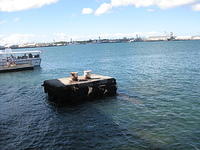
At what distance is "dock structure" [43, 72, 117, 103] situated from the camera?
25.5 metres

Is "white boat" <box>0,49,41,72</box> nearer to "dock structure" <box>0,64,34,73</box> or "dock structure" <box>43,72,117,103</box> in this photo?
"dock structure" <box>0,64,34,73</box>

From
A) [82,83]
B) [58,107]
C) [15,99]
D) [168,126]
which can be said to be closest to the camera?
[168,126]

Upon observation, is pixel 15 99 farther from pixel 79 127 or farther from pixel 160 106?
pixel 160 106

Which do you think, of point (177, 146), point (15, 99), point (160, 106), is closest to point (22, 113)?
point (15, 99)

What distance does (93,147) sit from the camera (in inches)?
592

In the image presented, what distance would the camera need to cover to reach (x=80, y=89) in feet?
85.5

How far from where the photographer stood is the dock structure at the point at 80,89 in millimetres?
25531

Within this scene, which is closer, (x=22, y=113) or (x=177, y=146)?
(x=177, y=146)

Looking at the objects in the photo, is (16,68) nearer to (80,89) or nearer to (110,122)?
(80,89)

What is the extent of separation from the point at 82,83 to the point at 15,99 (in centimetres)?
859

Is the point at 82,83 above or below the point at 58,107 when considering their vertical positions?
above

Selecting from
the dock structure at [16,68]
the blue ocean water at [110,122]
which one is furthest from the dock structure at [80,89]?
Answer: the dock structure at [16,68]

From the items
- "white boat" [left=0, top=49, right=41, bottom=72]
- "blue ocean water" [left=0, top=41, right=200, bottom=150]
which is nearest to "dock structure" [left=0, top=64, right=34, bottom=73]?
"white boat" [left=0, top=49, right=41, bottom=72]

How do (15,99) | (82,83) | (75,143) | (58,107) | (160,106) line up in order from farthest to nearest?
(15,99) < (82,83) < (58,107) < (160,106) < (75,143)
